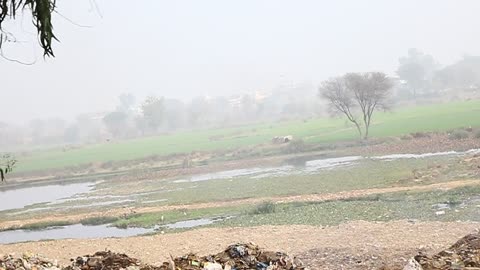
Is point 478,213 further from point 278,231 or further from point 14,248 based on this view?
point 14,248

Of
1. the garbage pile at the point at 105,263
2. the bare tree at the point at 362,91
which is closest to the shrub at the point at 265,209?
the garbage pile at the point at 105,263

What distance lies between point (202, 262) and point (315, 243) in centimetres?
744

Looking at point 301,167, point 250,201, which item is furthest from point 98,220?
point 301,167

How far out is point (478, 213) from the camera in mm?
17016

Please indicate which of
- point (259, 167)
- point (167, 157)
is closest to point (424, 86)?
point (167, 157)

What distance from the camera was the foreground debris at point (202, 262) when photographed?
28.2 feet

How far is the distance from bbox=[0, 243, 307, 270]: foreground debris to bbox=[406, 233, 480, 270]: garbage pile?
2.07 meters

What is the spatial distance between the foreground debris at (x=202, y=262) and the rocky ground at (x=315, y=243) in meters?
2.27

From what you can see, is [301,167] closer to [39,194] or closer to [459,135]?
[459,135]

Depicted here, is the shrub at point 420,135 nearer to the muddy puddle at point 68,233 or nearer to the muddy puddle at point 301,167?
the muddy puddle at point 301,167

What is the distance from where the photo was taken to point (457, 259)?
321 inches

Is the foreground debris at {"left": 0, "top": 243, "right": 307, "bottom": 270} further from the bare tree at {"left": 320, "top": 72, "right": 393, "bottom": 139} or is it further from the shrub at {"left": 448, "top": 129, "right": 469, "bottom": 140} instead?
the bare tree at {"left": 320, "top": 72, "right": 393, "bottom": 139}

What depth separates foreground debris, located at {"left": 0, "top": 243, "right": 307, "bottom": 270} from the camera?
8.61 meters

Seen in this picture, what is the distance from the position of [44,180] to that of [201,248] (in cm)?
4190
